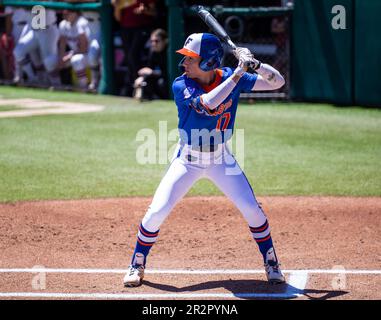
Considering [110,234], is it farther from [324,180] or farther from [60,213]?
[324,180]

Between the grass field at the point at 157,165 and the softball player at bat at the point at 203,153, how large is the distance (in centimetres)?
317

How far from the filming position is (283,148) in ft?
38.5

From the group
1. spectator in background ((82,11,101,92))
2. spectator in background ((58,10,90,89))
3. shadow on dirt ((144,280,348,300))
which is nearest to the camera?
shadow on dirt ((144,280,348,300))

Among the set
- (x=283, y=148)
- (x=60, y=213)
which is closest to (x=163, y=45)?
(x=283, y=148)

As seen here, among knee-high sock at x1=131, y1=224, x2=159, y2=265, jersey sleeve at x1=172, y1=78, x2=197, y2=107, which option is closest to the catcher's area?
knee-high sock at x1=131, y1=224, x2=159, y2=265

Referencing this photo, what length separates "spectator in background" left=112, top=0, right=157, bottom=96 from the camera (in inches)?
603

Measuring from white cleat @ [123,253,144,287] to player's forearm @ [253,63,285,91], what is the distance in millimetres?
1635

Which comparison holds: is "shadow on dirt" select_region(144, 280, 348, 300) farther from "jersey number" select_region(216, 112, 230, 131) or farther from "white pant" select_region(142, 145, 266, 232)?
"jersey number" select_region(216, 112, 230, 131)

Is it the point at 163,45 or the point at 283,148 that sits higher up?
the point at 163,45

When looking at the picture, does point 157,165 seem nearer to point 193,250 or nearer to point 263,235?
point 193,250

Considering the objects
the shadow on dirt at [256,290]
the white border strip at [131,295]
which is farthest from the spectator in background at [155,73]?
the white border strip at [131,295]

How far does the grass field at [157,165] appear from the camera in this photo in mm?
9727

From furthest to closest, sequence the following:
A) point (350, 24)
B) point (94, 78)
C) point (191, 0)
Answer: point (94, 78)
point (191, 0)
point (350, 24)
